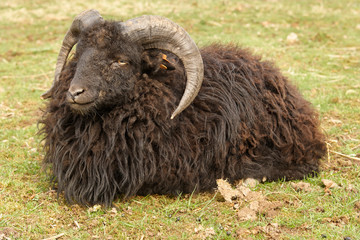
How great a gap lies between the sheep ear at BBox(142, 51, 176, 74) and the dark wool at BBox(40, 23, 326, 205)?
1.1 inches

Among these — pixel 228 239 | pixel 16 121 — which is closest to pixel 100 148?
pixel 228 239

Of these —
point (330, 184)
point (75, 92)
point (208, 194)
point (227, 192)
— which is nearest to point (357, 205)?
point (330, 184)

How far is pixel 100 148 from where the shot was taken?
4.57 m

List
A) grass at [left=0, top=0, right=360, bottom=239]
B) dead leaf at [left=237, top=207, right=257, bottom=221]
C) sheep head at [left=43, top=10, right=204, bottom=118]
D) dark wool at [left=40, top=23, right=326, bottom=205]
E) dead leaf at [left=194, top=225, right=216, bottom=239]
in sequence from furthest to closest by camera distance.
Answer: dark wool at [left=40, top=23, right=326, bottom=205] < sheep head at [left=43, top=10, right=204, bottom=118] < dead leaf at [left=237, top=207, right=257, bottom=221] < grass at [left=0, top=0, right=360, bottom=239] < dead leaf at [left=194, top=225, right=216, bottom=239]

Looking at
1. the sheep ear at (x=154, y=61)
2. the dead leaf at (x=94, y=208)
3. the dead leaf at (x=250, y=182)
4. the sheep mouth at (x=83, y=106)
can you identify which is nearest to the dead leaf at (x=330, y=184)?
the dead leaf at (x=250, y=182)

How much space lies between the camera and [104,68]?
14.7ft

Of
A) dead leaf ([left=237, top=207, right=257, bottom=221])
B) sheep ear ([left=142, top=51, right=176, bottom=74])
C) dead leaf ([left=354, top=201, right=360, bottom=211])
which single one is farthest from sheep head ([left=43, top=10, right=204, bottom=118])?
dead leaf ([left=354, top=201, right=360, bottom=211])

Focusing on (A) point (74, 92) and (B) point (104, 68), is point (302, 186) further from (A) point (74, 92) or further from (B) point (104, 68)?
(A) point (74, 92)

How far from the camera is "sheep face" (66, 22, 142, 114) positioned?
14.3 ft

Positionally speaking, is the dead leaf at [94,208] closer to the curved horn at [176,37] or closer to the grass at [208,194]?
the grass at [208,194]

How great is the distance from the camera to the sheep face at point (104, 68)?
172 inches

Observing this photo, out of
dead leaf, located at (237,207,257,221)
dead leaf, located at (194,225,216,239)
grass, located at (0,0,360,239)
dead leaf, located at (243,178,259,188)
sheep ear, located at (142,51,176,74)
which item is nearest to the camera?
dead leaf, located at (194,225,216,239)

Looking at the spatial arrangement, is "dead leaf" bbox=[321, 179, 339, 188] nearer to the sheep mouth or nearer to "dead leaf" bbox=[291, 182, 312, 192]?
"dead leaf" bbox=[291, 182, 312, 192]

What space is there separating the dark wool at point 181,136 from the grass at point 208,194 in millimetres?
234
